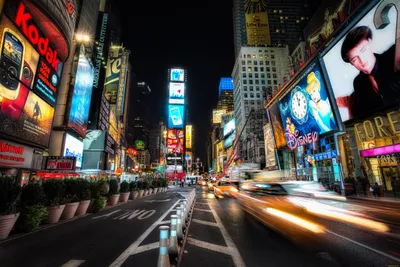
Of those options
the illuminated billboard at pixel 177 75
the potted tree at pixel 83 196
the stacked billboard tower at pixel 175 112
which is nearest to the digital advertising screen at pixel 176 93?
the stacked billboard tower at pixel 175 112

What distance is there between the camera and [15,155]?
60.5 ft

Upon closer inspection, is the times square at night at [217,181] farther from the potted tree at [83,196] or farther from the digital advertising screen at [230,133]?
the digital advertising screen at [230,133]

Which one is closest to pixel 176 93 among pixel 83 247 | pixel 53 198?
pixel 53 198

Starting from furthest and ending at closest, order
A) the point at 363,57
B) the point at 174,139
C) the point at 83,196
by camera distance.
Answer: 1. the point at 174,139
2. the point at 363,57
3. the point at 83,196

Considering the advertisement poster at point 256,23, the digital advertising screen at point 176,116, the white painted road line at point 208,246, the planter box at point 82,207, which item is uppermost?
the advertisement poster at point 256,23

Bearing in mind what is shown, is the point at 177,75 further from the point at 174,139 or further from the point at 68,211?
the point at 68,211

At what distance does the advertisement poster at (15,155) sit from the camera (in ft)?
55.4

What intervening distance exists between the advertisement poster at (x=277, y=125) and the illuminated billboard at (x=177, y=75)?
41.9 m

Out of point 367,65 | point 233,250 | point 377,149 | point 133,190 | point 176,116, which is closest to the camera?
point 233,250

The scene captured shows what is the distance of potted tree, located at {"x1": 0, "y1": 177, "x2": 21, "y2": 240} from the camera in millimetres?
6570

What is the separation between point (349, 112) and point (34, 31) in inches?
1271

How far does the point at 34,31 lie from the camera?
62.1 feet

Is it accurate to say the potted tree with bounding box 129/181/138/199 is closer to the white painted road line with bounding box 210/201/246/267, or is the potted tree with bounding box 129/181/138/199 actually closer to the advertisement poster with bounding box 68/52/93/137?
the white painted road line with bounding box 210/201/246/267

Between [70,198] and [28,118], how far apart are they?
13131 mm
